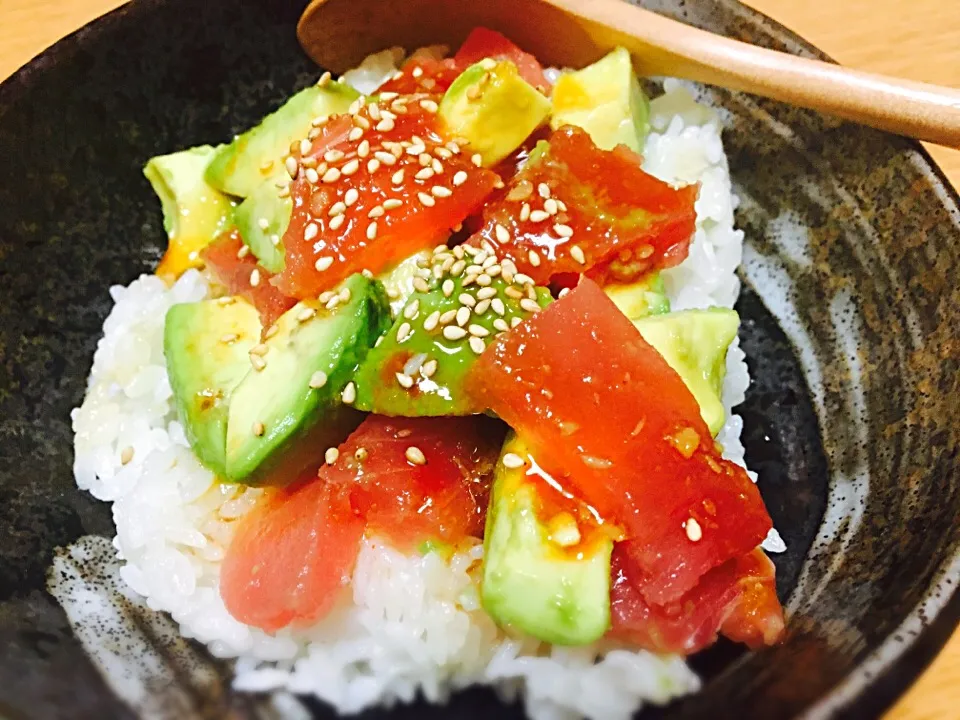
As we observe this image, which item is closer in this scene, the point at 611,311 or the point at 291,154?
the point at 611,311

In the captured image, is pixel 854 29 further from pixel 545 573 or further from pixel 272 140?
pixel 545 573

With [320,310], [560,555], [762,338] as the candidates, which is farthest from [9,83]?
[762,338]

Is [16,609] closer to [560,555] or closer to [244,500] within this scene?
[244,500]

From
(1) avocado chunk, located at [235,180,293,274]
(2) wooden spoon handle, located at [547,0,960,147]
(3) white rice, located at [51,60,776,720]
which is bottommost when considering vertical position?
(3) white rice, located at [51,60,776,720]

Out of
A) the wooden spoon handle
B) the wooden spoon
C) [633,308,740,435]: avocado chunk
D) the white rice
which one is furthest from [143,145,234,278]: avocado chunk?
[633,308,740,435]: avocado chunk

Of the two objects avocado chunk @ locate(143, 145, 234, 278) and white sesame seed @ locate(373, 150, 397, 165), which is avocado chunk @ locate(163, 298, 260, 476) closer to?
avocado chunk @ locate(143, 145, 234, 278)

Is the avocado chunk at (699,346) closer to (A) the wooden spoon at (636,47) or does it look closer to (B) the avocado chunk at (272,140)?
(A) the wooden spoon at (636,47)

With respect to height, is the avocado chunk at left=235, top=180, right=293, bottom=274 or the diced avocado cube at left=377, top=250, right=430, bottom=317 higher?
the avocado chunk at left=235, top=180, right=293, bottom=274
